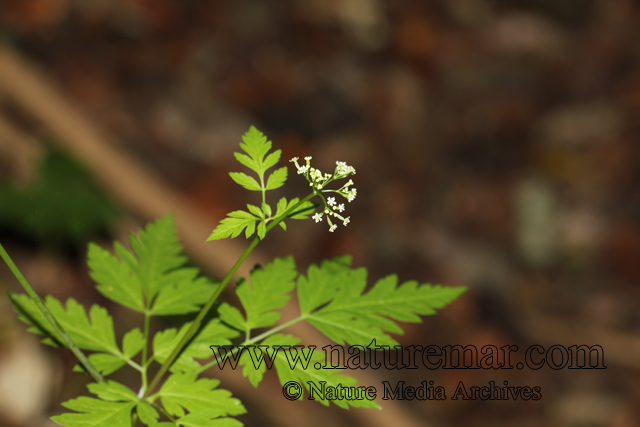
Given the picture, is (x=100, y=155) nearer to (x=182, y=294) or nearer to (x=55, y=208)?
(x=55, y=208)

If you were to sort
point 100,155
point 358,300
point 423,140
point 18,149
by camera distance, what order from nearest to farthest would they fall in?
1. point 358,300
2. point 18,149
3. point 100,155
4. point 423,140

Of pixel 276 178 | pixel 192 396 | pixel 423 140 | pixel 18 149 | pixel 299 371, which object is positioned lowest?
pixel 192 396

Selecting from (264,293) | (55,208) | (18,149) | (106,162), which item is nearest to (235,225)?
(264,293)

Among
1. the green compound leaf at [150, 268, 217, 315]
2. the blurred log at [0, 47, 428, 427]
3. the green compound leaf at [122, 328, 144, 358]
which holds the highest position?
the blurred log at [0, 47, 428, 427]

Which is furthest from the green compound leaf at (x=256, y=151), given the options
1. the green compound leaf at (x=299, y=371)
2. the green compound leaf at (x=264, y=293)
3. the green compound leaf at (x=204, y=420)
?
the green compound leaf at (x=204, y=420)

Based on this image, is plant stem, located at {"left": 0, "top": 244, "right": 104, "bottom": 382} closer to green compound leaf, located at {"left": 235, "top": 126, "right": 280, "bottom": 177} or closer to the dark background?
green compound leaf, located at {"left": 235, "top": 126, "right": 280, "bottom": 177}

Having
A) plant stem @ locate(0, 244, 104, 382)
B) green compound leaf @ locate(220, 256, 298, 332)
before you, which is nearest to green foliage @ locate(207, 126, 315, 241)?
green compound leaf @ locate(220, 256, 298, 332)
